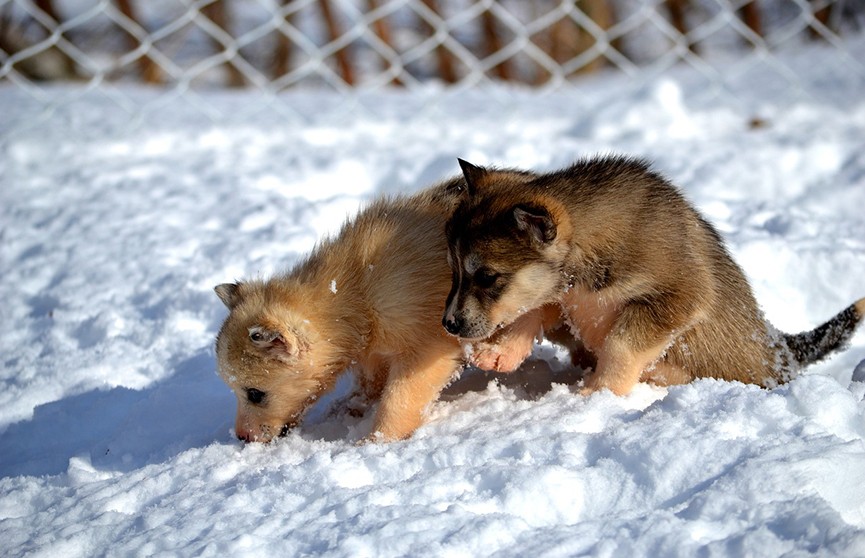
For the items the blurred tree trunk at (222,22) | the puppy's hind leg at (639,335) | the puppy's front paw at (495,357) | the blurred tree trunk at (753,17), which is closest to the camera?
the puppy's hind leg at (639,335)

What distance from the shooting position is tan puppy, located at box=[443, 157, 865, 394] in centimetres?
262

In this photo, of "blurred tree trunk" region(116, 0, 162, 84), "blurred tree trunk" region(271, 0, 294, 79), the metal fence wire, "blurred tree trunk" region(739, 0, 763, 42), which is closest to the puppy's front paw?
the metal fence wire

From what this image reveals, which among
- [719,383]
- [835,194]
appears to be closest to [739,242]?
[835,194]

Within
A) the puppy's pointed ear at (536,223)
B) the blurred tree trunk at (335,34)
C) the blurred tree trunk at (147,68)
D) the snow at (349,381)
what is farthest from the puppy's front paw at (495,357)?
A: the blurred tree trunk at (147,68)

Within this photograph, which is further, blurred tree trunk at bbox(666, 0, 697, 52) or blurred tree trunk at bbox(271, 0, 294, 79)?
blurred tree trunk at bbox(271, 0, 294, 79)

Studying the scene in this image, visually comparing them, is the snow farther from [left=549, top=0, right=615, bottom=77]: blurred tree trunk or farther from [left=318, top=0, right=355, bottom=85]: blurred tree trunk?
[left=549, top=0, right=615, bottom=77]: blurred tree trunk

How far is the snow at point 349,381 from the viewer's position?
204 centimetres

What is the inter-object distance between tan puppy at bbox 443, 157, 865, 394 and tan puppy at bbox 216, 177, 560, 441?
14 cm

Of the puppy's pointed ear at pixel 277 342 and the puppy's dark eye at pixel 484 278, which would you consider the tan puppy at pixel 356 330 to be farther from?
the puppy's dark eye at pixel 484 278

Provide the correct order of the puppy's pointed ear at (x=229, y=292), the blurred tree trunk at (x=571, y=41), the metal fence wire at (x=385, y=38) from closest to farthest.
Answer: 1. the puppy's pointed ear at (x=229, y=292)
2. the metal fence wire at (x=385, y=38)
3. the blurred tree trunk at (x=571, y=41)

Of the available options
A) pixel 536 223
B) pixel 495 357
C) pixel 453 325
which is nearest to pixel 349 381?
pixel 495 357

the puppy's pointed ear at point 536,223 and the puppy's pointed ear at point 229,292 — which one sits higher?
the puppy's pointed ear at point 229,292

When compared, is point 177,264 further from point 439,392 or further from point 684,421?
point 684,421

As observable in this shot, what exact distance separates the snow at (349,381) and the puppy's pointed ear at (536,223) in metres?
0.46
